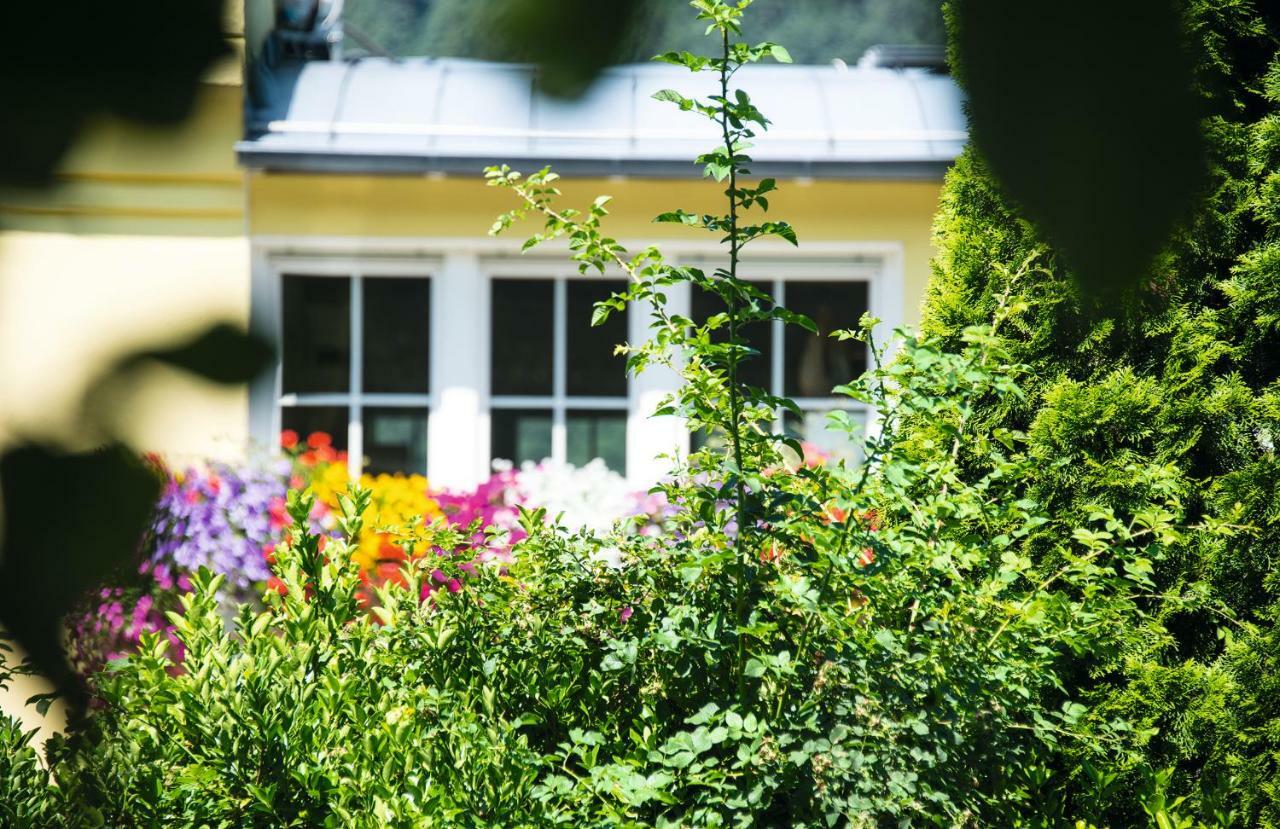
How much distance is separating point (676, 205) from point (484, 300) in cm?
95

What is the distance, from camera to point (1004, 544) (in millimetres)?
2395

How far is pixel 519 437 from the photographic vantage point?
5289 millimetres

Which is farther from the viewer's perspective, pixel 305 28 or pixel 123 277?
pixel 305 28

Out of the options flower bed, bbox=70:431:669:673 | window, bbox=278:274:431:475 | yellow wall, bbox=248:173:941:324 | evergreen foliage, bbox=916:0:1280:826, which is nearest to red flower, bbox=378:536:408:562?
flower bed, bbox=70:431:669:673

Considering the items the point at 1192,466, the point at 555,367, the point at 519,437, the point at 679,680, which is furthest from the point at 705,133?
the point at 679,680

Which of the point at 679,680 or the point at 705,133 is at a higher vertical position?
the point at 705,133

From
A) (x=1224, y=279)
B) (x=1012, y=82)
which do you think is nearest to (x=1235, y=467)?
(x=1224, y=279)

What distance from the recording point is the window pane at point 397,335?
5.24 meters

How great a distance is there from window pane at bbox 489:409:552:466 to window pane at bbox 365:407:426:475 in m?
0.33

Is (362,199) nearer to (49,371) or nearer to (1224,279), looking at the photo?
(1224,279)

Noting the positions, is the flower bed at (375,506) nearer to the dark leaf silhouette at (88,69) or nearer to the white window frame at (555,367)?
the white window frame at (555,367)

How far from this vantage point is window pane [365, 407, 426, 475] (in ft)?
17.3

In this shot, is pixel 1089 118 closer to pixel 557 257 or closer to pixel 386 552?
pixel 386 552

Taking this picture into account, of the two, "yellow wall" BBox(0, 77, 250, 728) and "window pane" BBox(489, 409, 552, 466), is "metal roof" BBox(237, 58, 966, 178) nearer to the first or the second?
"window pane" BBox(489, 409, 552, 466)
